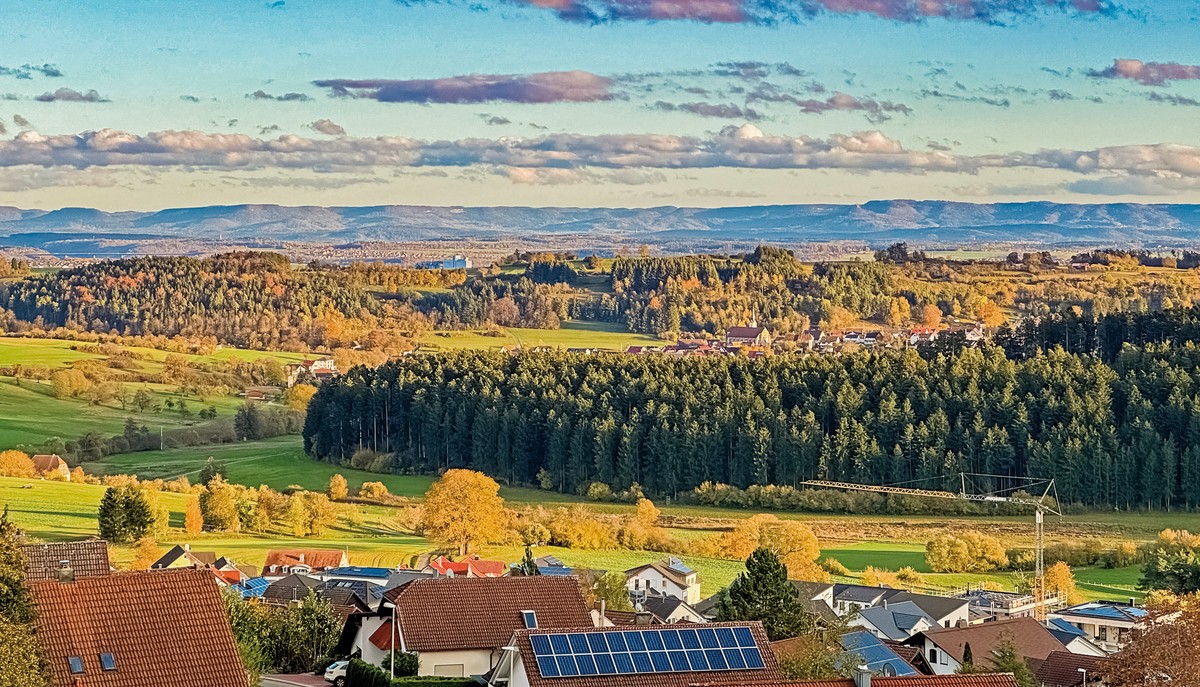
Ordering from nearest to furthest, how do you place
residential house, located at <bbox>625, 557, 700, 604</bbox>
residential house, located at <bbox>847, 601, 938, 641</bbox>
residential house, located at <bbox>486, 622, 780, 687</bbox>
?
residential house, located at <bbox>486, 622, 780, 687</bbox> → residential house, located at <bbox>847, 601, 938, 641</bbox> → residential house, located at <bbox>625, 557, 700, 604</bbox>

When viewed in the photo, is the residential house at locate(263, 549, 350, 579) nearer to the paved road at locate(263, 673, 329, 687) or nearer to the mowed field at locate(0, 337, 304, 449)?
the paved road at locate(263, 673, 329, 687)

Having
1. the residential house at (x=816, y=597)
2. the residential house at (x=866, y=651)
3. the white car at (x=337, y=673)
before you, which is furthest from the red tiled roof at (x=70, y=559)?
the residential house at (x=816, y=597)

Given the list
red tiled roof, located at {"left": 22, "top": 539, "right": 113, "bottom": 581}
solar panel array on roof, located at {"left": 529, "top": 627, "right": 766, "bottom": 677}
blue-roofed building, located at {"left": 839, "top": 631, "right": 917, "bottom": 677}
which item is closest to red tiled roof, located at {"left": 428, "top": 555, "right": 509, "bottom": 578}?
blue-roofed building, located at {"left": 839, "top": 631, "right": 917, "bottom": 677}

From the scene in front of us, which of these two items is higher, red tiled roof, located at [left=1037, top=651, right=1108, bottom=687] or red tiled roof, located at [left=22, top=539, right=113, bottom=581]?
red tiled roof, located at [left=22, top=539, right=113, bottom=581]

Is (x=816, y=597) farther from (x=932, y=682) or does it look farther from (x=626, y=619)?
(x=932, y=682)

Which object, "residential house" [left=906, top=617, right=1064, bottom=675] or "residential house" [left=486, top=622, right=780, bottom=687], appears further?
"residential house" [left=906, top=617, right=1064, bottom=675]

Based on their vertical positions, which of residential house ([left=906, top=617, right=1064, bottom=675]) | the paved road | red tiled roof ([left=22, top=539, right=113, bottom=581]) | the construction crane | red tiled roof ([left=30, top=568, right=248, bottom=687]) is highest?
red tiled roof ([left=22, top=539, right=113, bottom=581])
